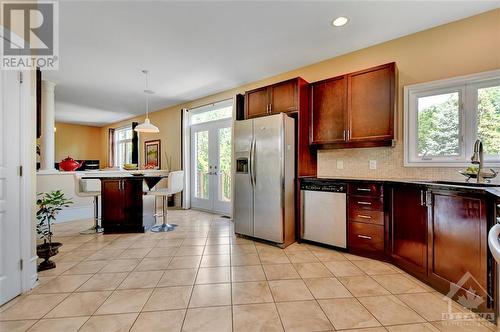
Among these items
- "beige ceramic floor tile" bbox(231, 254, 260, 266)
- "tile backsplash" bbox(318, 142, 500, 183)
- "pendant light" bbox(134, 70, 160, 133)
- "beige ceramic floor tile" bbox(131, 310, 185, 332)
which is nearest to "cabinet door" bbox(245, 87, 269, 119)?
"tile backsplash" bbox(318, 142, 500, 183)

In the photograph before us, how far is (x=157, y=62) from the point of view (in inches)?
142

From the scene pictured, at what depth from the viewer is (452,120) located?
2619 mm

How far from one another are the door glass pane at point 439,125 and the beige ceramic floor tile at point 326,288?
1.89m

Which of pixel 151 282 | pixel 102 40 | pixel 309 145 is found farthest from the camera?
pixel 309 145

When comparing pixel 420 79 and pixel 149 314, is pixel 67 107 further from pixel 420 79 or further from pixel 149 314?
pixel 420 79

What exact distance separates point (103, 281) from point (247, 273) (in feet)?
4.58

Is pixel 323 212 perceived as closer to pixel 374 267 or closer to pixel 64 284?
pixel 374 267

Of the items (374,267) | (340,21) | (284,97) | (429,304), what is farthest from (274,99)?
(429,304)

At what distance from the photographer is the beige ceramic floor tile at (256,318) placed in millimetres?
1552

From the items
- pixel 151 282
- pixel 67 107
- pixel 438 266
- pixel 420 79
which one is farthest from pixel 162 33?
pixel 67 107

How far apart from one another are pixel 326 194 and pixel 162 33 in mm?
2908

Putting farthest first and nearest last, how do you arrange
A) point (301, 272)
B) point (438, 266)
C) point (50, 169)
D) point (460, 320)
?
1. point (50, 169)
2. point (301, 272)
3. point (438, 266)
4. point (460, 320)

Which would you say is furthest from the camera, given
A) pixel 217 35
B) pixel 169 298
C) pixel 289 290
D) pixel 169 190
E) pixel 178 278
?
pixel 169 190

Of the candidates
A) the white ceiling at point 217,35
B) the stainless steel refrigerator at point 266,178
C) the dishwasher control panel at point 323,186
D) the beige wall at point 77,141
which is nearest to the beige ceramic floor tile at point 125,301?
the stainless steel refrigerator at point 266,178
